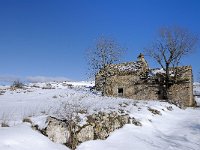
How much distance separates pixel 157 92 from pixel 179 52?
213 inches

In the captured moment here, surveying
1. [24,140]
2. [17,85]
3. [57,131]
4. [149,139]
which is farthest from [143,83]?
[24,140]

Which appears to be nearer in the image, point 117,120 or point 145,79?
point 117,120

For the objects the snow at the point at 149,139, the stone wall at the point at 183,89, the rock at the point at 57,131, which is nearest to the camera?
the rock at the point at 57,131

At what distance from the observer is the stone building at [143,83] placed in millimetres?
31969

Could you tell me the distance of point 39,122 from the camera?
7.07 meters

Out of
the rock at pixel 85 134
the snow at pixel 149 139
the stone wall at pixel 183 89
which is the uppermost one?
the stone wall at pixel 183 89

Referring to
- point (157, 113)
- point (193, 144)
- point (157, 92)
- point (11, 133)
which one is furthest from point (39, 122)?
point (157, 92)

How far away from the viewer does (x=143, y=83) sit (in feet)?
110

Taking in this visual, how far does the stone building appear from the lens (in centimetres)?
3197

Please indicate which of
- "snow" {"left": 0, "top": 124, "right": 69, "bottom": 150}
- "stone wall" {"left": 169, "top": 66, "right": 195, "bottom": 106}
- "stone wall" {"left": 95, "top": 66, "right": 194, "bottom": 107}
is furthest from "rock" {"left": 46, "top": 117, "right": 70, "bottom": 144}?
"stone wall" {"left": 169, "top": 66, "right": 195, "bottom": 106}

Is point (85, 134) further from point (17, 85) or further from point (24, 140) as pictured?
point (17, 85)

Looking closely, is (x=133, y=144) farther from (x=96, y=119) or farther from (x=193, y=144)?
(x=193, y=144)

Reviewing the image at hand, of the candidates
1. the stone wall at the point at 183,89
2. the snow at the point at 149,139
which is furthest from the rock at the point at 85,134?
the stone wall at the point at 183,89

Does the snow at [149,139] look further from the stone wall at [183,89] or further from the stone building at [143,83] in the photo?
the stone building at [143,83]
